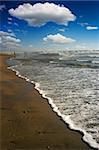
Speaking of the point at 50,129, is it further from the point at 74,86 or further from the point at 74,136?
the point at 74,86

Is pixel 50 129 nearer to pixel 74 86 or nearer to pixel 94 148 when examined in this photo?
pixel 94 148

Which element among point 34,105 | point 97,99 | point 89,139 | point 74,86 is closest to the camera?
point 89,139

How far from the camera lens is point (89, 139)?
518cm

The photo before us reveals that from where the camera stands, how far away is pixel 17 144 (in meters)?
4.96

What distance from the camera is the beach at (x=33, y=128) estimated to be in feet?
16.2

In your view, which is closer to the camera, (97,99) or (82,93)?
(97,99)

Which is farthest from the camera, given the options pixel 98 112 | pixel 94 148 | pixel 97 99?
pixel 97 99

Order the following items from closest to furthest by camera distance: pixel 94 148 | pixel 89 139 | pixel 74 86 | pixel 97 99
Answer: pixel 94 148, pixel 89 139, pixel 97 99, pixel 74 86

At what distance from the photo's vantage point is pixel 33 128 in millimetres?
5754

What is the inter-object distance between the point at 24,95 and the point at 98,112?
9.84 ft

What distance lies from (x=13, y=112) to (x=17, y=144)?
2023mm

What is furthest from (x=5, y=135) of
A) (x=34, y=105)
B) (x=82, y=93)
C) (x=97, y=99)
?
(x=82, y=93)

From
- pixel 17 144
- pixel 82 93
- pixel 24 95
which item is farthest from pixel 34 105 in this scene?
pixel 17 144

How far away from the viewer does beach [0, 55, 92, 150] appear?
4.94 m
